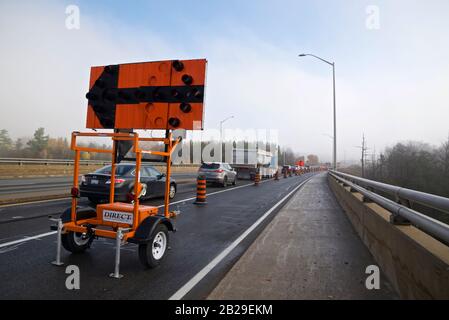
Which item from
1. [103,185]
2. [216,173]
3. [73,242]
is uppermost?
[216,173]

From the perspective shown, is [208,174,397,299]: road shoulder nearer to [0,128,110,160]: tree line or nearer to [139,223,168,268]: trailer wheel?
[139,223,168,268]: trailer wheel

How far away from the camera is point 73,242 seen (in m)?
5.25

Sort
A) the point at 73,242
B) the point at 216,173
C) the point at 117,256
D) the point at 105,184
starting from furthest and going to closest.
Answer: the point at 216,173 → the point at 105,184 → the point at 73,242 → the point at 117,256

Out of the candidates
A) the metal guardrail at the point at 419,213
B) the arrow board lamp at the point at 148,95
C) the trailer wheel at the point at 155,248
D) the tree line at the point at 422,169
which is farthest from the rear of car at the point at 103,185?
the tree line at the point at 422,169

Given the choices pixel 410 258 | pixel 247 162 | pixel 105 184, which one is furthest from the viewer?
pixel 247 162

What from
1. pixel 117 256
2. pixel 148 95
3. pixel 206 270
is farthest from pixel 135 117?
pixel 206 270

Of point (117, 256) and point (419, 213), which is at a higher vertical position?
point (419, 213)

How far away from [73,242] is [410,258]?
487 cm

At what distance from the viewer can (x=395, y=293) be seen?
385 cm

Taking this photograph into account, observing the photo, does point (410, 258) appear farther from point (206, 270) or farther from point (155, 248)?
point (155, 248)

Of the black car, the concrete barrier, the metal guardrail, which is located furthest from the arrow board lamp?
the black car

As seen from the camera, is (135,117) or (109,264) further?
(135,117)
